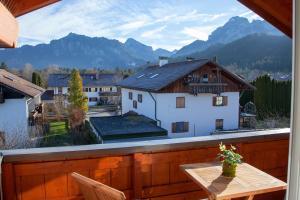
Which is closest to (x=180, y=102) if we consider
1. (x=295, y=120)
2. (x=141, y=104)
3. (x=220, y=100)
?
(x=141, y=104)

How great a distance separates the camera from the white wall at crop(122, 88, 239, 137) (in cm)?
1450

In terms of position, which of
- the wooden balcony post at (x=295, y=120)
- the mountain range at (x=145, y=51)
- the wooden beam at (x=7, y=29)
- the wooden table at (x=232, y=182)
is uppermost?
the mountain range at (x=145, y=51)

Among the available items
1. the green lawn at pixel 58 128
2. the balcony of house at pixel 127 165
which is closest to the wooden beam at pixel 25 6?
the balcony of house at pixel 127 165

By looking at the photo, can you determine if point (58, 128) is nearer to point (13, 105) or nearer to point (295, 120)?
point (13, 105)

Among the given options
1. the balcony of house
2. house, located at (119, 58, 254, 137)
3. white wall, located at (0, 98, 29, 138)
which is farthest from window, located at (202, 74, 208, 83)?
the balcony of house

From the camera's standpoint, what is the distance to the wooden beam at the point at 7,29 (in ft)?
3.45

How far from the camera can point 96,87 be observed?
18.0 metres

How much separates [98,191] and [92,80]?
57.2ft

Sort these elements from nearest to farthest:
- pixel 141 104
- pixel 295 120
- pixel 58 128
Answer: pixel 295 120
pixel 58 128
pixel 141 104

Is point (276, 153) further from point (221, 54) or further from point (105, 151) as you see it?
point (221, 54)

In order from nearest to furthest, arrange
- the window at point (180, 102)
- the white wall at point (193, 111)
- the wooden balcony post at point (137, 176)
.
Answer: the wooden balcony post at point (137, 176) < the white wall at point (193, 111) < the window at point (180, 102)

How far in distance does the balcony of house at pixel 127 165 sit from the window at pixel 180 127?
12.1 m

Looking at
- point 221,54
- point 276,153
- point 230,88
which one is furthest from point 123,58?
point 276,153

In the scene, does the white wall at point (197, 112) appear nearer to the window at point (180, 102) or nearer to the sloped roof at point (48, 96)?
the window at point (180, 102)
